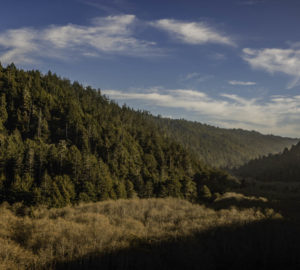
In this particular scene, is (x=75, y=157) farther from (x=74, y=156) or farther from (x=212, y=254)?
(x=212, y=254)

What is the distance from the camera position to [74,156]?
2397 inches

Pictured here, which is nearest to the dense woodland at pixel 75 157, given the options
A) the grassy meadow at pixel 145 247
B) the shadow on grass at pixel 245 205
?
the shadow on grass at pixel 245 205

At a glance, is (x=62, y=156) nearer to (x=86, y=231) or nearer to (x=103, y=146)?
(x=103, y=146)

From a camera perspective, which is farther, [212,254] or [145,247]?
[145,247]

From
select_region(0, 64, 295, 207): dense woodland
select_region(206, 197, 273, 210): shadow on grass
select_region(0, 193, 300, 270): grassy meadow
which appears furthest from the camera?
select_region(0, 64, 295, 207): dense woodland

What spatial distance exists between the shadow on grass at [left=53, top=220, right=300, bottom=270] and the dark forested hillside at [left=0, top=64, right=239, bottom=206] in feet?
142

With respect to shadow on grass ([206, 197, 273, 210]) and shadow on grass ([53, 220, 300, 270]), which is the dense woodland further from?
shadow on grass ([53, 220, 300, 270])

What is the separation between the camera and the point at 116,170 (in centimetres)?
7581

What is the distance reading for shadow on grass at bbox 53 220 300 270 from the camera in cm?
887

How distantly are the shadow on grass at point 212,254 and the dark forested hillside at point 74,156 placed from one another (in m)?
43.4

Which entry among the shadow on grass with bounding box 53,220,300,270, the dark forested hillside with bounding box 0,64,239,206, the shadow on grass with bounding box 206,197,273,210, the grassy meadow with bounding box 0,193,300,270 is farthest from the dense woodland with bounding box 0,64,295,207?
the shadow on grass with bounding box 53,220,300,270

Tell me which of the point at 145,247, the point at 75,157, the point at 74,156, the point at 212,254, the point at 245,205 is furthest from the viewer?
the point at 74,156

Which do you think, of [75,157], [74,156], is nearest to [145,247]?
[75,157]

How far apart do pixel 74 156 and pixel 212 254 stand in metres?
55.1
